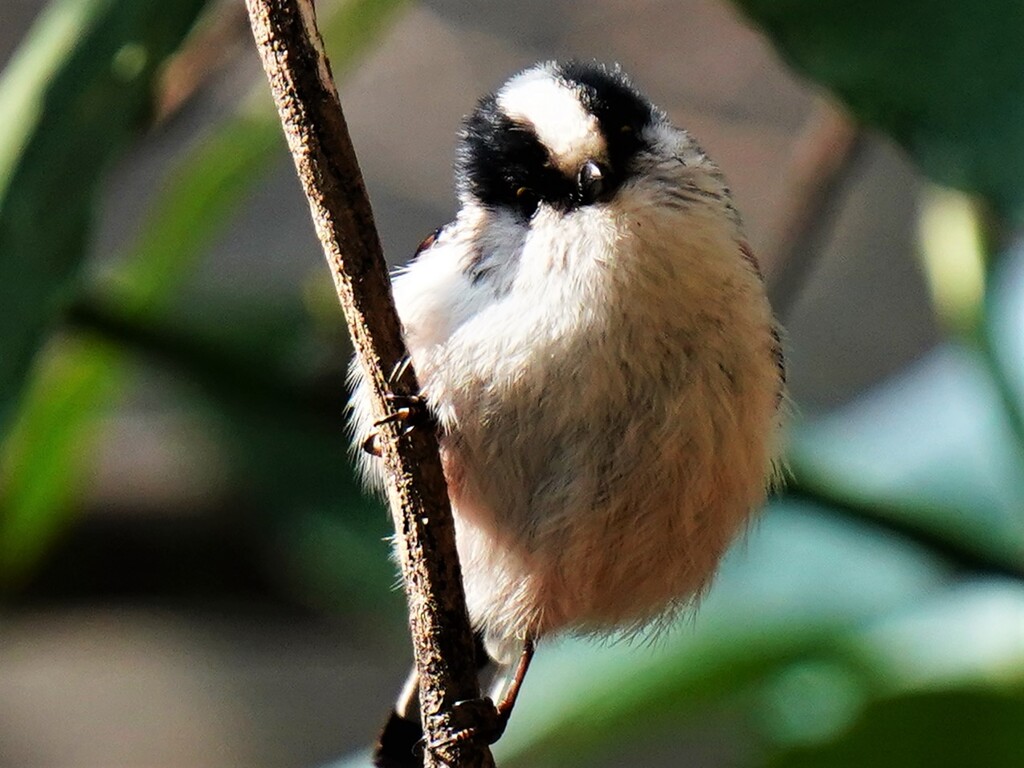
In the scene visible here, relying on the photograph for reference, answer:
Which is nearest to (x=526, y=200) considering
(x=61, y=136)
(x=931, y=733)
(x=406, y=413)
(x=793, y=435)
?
(x=406, y=413)

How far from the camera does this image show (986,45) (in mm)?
1014

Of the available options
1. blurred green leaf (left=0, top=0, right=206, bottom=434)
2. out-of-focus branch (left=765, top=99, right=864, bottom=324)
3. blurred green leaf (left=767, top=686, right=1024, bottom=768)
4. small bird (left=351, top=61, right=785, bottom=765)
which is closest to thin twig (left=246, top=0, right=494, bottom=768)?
small bird (left=351, top=61, right=785, bottom=765)

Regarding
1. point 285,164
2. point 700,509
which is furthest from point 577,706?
point 285,164

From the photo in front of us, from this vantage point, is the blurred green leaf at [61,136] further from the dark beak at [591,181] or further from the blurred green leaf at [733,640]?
the blurred green leaf at [733,640]

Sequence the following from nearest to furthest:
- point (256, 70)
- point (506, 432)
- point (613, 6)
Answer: point (506, 432) → point (613, 6) → point (256, 70)

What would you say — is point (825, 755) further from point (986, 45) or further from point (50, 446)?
point (50, 446)

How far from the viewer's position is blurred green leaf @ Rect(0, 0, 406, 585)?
5.61 feet

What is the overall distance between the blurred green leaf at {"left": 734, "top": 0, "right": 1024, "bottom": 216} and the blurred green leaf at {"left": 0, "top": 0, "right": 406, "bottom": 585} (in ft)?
2.38

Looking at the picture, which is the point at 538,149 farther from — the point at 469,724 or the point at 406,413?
the point at 469,724

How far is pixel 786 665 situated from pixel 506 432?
65 centimetres

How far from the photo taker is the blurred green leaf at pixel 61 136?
1032 mm

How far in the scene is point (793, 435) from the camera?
5.19 feet

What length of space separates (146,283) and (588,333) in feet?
2.76

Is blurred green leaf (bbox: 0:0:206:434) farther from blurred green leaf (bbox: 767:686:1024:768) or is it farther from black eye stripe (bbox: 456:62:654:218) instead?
blurred green leaf (bbox: 767:686:1024:768)
